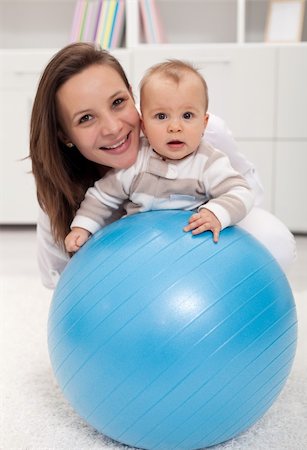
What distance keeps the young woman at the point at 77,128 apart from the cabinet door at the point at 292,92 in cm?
181

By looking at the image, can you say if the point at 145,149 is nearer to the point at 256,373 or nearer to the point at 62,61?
the point at 62,61

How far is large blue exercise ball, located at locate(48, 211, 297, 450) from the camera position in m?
1.24

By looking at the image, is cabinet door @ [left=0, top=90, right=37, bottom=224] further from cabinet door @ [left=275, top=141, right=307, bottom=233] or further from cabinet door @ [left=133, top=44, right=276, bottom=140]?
cabinet door @ [left=275, top=141, right=307, bottom=233]

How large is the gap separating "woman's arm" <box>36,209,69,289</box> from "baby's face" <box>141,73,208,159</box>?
1.73 ft

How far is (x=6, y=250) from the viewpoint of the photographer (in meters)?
3.32

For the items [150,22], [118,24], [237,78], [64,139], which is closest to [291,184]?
[237,78]

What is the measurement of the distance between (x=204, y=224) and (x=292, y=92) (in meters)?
2.16

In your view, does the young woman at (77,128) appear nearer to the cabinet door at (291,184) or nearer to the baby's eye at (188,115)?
the baby's eye at (188,115)

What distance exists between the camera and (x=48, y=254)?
2002 millimetres

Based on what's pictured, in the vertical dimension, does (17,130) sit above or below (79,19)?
below

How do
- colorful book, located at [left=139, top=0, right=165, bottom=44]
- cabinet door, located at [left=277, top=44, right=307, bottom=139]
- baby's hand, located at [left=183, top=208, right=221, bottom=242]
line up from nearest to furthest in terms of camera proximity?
baby's hand, located at [left=183, top=208, right=221, bottom=242] → cabinet door, located at [left=277, top=44, right=307, bottom=139] → colorful book, located at [left=139, top=0, right=165, bottom=44]

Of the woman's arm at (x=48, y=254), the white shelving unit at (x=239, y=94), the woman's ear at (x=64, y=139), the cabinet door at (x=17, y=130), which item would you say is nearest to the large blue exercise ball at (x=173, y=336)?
the woman's ear at (x=64, y=139)

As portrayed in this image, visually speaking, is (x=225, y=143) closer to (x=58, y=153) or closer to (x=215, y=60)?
(x=58, y=153)

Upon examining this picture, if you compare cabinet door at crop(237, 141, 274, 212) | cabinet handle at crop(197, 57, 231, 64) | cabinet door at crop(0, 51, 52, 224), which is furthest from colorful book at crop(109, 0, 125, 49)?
cabinet door at crop(237, 141, 274, 212)
